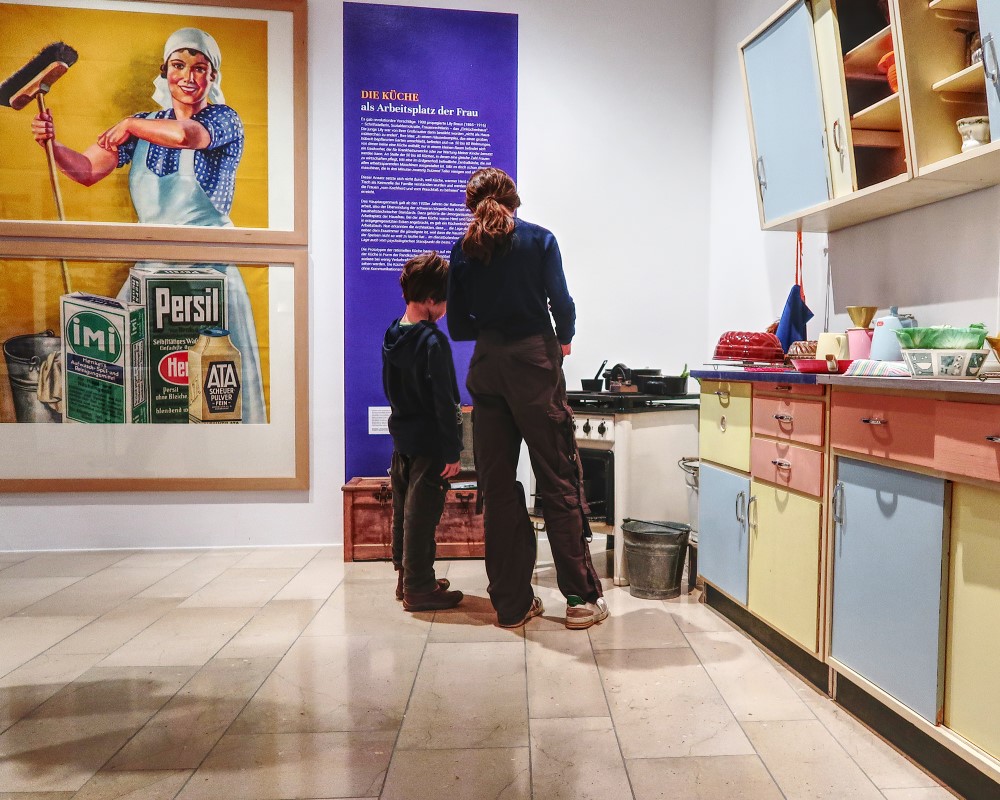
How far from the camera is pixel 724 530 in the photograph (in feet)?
9.20

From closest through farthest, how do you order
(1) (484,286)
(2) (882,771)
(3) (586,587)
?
1. (2) (882,771)
2. (1) (484,286)
3. (3) (586,587)

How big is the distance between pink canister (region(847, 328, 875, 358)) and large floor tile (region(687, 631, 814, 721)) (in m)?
1.15

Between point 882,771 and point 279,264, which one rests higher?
point 279,264

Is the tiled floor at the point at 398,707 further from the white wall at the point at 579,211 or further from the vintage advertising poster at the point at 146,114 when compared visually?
the vintage advertising poster at the point at 146,114

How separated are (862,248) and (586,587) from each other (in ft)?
5.92

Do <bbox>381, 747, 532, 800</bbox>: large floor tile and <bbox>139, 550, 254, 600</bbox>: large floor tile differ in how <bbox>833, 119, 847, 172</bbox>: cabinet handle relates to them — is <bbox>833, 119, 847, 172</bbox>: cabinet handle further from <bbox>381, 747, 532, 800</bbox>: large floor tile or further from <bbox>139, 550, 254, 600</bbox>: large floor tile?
<bbox>139, 550, 254, 600</bbox>: large floor tile

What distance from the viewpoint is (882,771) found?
5.78 feet

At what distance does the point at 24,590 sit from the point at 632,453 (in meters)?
2.97

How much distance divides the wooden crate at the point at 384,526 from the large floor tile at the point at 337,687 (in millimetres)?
1129

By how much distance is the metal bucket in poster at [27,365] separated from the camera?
3918mm

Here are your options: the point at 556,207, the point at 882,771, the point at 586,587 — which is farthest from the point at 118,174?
the point at 882,771

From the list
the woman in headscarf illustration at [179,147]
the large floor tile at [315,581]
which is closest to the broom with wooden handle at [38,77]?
the woman in headscarf illustration at [179,147]

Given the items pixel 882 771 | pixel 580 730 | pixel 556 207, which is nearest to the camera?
pixel 882 771

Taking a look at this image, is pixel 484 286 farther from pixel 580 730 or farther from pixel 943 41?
pixel 943 41
